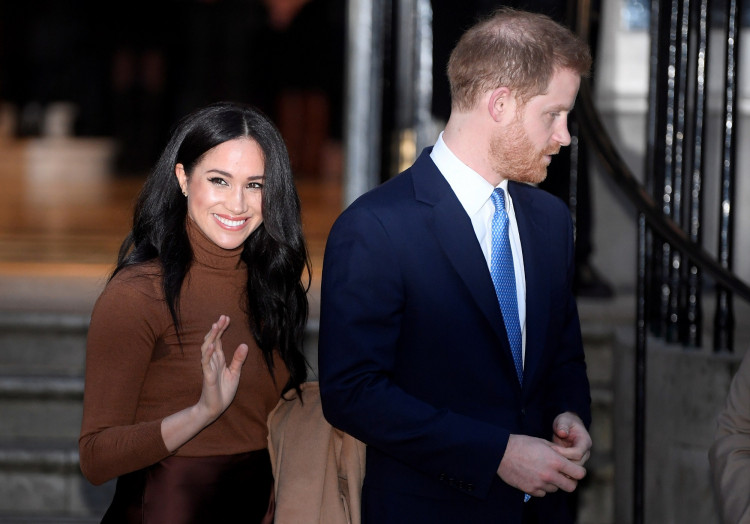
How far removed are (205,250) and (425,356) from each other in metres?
0.60

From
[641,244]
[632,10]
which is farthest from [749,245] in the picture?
[641,244]

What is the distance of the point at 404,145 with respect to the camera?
5.70m

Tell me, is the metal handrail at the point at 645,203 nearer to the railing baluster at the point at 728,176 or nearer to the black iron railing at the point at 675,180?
the black iron railing at the point at 675,180

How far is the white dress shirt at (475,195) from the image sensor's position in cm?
229

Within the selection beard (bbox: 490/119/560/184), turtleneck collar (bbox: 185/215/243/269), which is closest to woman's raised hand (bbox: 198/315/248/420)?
turtleneck collar (bbox: 185/215/243/269)

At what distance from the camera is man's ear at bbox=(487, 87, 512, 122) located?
2205mm

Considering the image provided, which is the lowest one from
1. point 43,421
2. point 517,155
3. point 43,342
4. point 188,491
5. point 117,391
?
point 43,421

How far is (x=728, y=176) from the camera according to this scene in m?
4.05

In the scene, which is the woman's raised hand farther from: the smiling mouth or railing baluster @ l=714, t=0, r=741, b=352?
railing baluster @ l=714, t=0, r=741, b=352

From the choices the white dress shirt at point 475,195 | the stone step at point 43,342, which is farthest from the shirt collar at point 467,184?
the stone step at point 43,342

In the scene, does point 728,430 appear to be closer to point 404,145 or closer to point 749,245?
point 404,145

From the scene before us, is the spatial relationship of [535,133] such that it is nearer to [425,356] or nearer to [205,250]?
[425,356]

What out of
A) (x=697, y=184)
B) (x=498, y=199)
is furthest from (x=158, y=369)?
(x=697, y=184)

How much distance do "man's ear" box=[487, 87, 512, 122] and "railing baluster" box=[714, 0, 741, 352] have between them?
1.95m
